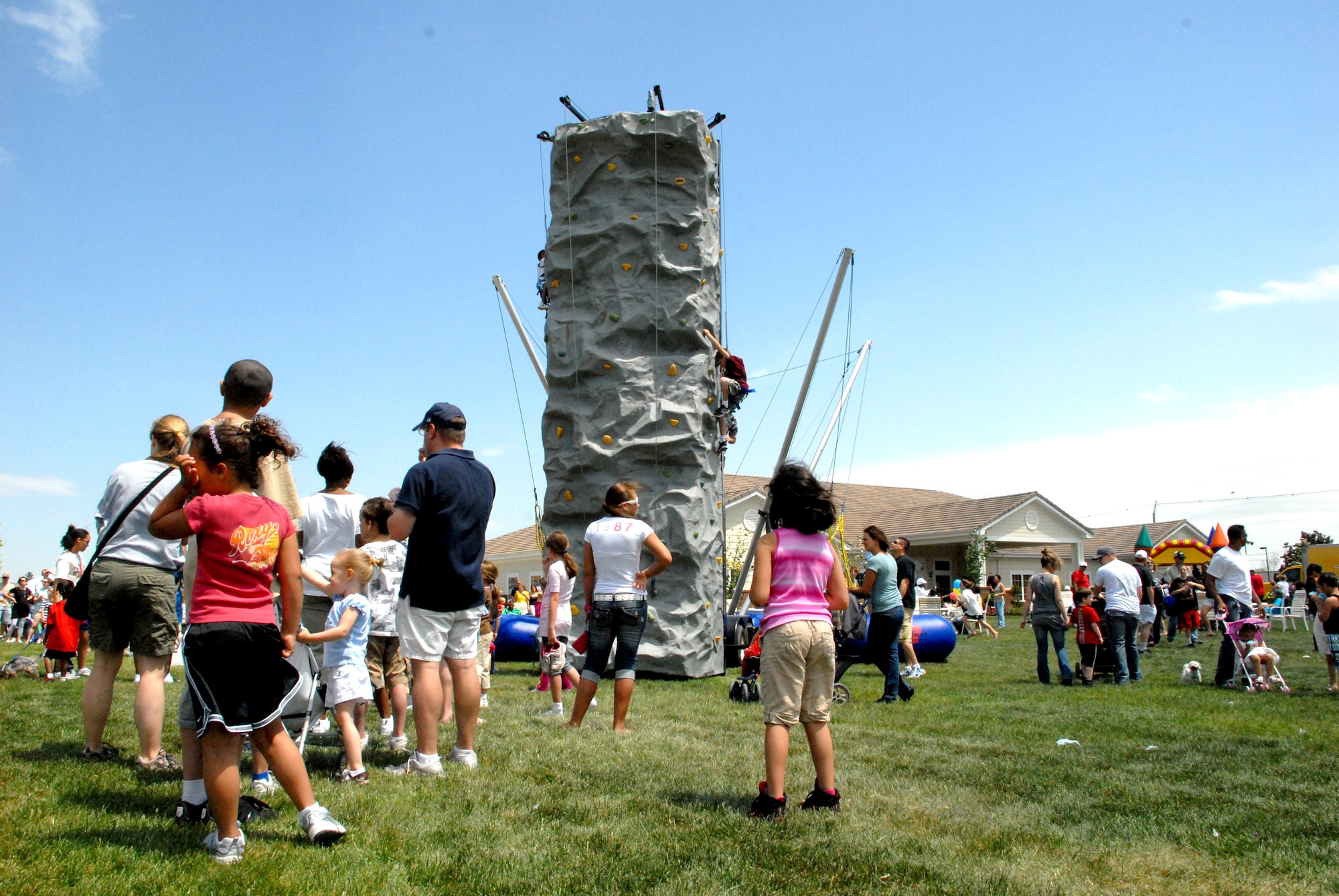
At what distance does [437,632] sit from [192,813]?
1.39 metres

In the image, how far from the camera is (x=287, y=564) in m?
3.53

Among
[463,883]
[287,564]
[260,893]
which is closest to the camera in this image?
[260,893]

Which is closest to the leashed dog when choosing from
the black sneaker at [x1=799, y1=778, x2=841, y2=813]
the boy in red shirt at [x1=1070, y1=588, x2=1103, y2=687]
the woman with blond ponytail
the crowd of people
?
the crowd of people

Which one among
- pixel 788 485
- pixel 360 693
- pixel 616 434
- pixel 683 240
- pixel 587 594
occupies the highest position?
Result: pixel 683 240

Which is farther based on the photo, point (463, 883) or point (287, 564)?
point (287, 564)

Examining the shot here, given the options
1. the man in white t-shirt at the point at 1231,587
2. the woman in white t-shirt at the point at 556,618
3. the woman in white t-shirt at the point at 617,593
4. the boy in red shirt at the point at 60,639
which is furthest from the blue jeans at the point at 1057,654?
the boy in red shirt at the point at 60,639

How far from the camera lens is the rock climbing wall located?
38.3 ft

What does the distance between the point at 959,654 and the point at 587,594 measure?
1198cm

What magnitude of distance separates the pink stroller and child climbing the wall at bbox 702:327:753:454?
630cm

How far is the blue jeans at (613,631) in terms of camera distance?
20.6 ft

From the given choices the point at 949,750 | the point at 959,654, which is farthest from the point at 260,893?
the point at 959,654

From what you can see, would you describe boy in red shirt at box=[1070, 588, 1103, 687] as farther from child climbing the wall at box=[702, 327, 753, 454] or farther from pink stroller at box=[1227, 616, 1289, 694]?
child climbing the wall at box=[702, 327, 753, 454]

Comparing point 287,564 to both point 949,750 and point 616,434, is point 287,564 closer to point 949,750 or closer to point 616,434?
point 949,750

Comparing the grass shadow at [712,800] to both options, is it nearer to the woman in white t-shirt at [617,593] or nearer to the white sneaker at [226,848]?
the woman in white t-shirt at [617,593]
